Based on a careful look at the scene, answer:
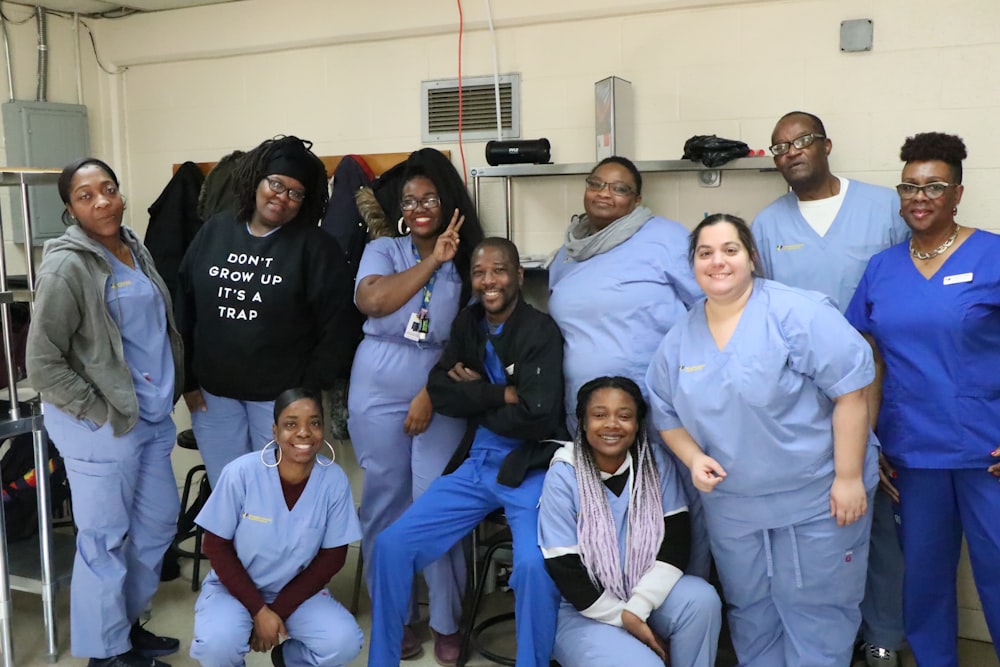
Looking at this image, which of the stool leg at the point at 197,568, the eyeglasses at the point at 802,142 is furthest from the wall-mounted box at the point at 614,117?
the stool leg at the point at 197,568

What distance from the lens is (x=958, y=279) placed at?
236 cm

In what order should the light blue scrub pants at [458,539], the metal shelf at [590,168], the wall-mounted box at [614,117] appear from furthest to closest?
the wall-mounted box at [614,117] → the metal shelf at [590,168] → the light blue scrub pants at [458,539]

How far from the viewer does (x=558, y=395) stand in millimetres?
2629

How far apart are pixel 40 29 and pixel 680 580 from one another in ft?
11.8

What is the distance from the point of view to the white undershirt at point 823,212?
2672 mm

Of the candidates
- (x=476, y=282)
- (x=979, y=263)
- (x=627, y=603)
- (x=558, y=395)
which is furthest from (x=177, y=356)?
(x=979, y=263)

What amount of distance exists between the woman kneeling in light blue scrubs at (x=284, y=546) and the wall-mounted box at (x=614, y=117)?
1382mm

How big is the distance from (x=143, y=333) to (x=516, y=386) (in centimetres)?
113

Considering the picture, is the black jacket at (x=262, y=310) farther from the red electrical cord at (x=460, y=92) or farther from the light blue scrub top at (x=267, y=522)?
the red electrical cord at (x=460, y=92)

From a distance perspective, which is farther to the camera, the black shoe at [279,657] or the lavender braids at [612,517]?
the black shoe at [279,657]

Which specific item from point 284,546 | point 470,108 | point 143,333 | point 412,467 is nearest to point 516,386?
point 412,467

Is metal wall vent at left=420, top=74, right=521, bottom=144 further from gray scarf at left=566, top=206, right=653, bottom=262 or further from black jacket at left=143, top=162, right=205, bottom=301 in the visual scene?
black jacket at left=143, top=162, right=205, bottom=301

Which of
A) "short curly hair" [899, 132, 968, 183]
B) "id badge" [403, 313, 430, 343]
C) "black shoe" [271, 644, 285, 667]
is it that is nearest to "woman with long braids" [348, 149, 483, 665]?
"id badge" [403, 313, 430, 343]

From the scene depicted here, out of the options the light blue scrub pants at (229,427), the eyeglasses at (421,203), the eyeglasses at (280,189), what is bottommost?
the light blue scrub pants at (229,427)
